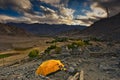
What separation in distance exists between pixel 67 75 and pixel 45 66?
6.83 ft

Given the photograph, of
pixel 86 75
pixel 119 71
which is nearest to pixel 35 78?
pixel 86 75

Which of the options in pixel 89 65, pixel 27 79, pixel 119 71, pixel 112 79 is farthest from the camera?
pixel 89 65

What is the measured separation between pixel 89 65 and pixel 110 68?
9.53ft

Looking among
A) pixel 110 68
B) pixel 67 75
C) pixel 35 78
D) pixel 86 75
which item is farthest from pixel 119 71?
pixel 35 78

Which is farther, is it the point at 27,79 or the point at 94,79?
the point at 94,79

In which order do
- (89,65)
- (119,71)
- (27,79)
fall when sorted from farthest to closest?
(89,65) → (119,71) → (27,79)

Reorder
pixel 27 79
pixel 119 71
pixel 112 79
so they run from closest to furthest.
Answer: pixel 27 79 < pixel 112 79 < pixel 119 71

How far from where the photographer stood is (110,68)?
23984 millimetres

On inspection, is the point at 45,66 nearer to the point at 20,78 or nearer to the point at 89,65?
the point at 20,78

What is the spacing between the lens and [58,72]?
21.3 meters

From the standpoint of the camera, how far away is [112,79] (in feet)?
66.5

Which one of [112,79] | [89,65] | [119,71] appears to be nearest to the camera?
[112,79]

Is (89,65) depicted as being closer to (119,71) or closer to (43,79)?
(119,71)

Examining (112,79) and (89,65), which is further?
(89,65)
